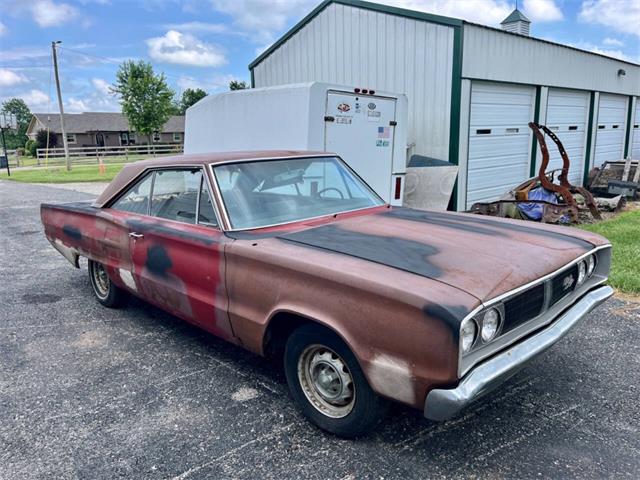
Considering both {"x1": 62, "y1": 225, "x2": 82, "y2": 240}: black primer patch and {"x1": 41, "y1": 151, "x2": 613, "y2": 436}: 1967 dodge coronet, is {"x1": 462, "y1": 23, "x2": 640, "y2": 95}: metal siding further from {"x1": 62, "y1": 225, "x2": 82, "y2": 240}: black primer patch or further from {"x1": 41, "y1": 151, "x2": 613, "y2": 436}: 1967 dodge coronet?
{"x1": 62, "y1": 225, "x2": 82, "y2": 240}: black primer patch

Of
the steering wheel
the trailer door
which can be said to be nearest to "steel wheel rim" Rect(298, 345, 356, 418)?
the steering wheel

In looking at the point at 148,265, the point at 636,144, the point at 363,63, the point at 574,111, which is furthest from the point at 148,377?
the point at 636,144

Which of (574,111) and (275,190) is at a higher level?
(574,111)

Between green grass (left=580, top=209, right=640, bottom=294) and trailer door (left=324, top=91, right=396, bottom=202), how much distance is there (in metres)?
3.42

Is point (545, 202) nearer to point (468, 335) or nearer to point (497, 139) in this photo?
point (497, 139)

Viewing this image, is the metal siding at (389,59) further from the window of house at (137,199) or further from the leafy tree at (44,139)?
the leafy tree at (44,139)

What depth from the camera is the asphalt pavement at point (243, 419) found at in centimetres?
264

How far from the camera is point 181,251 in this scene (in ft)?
11.6

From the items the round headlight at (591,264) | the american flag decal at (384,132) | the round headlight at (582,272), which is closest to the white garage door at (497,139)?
the american flag decal at (384,132)

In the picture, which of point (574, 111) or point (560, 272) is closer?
point (560, 272)

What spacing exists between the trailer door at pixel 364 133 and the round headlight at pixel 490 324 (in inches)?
199

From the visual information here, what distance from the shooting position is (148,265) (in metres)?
3.91

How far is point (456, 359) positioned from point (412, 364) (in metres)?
0.20

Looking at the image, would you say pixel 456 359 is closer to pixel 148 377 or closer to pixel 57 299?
pixel 148 377
